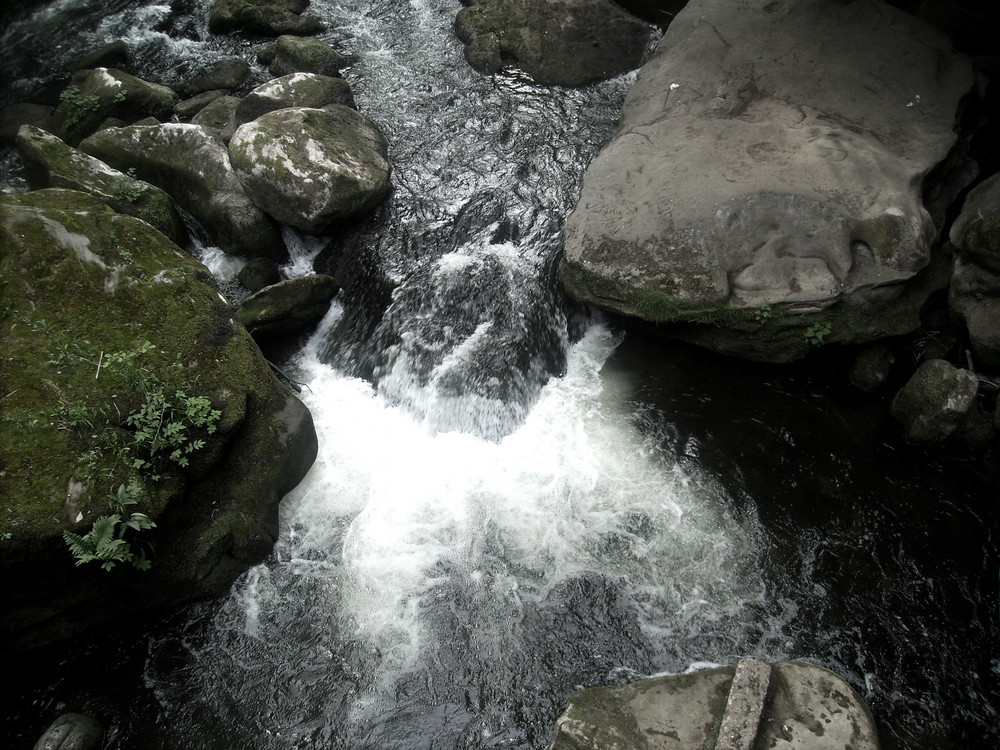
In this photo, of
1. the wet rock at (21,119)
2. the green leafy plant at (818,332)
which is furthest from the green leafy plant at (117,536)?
the wet rock at (21,119)

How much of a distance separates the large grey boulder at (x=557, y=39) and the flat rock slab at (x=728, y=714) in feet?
28.3

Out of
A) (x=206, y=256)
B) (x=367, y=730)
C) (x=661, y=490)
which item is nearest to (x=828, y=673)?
(x=661, y=490)

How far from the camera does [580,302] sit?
646cm

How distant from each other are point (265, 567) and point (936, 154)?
25.2 ft

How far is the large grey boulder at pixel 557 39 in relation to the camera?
9609 millimetres

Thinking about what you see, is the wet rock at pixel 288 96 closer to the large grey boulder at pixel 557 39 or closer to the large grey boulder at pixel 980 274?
the large grey boulder at pixel 557 39

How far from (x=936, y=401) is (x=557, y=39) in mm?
7732

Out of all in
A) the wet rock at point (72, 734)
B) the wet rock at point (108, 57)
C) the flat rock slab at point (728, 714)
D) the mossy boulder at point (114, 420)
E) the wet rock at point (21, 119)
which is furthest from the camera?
the wet rock at point (108, 57)

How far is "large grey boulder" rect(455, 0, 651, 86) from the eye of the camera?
9.61 metres

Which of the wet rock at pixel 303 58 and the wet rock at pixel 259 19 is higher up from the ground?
the wet rock at pixel 259 19

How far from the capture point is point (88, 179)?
6.86 m

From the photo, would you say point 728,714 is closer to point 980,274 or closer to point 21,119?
point 980,274

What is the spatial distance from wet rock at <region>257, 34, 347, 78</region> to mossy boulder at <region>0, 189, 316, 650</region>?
5528 mm

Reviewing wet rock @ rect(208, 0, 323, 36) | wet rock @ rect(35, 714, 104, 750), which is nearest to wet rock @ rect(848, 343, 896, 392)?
wet rock @ rect(35, 714, 104, 750)
